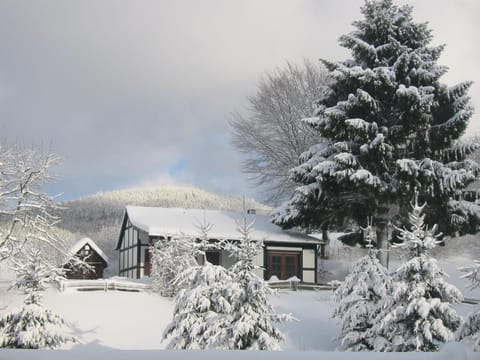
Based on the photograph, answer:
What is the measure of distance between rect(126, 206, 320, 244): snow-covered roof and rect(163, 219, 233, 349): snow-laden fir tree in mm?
15203

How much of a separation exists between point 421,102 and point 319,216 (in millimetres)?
7850

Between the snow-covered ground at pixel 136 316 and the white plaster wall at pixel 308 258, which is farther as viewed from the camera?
the white plaster wall at pixel 308 258

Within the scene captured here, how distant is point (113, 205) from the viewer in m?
63.6

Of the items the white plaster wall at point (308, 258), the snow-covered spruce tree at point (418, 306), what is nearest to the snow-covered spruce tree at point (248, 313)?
the snow-covered spruce tree at point (418, 306)

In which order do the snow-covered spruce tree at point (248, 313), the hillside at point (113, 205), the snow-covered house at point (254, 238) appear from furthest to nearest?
the hillside at point (113, 205), the snow-covered house at point (254, 238), the snow-covered spruce tree at point (248, 313)

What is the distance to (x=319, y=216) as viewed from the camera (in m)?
30.6

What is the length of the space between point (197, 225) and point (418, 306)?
769 inches

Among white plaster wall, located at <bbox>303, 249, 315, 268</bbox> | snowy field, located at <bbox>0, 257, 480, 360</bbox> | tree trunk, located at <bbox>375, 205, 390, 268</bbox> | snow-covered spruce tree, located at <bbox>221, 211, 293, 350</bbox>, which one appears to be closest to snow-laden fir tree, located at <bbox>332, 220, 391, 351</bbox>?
snowy field, located at <bbox>0, 257, 480, 360</bbox>

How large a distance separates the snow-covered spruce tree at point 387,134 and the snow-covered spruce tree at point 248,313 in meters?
13.9

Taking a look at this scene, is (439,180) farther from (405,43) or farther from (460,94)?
(405,43)

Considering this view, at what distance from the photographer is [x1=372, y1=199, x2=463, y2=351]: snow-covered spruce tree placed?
46.1 feet

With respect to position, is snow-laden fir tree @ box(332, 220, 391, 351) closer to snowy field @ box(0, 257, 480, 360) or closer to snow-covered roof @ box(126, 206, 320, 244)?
snowy field @ box(0, 257, 480, 360)

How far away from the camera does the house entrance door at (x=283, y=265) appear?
32094mm

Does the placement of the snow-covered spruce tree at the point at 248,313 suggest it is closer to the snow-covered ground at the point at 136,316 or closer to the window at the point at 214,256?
the snow-covered ground at the point at 136,316
